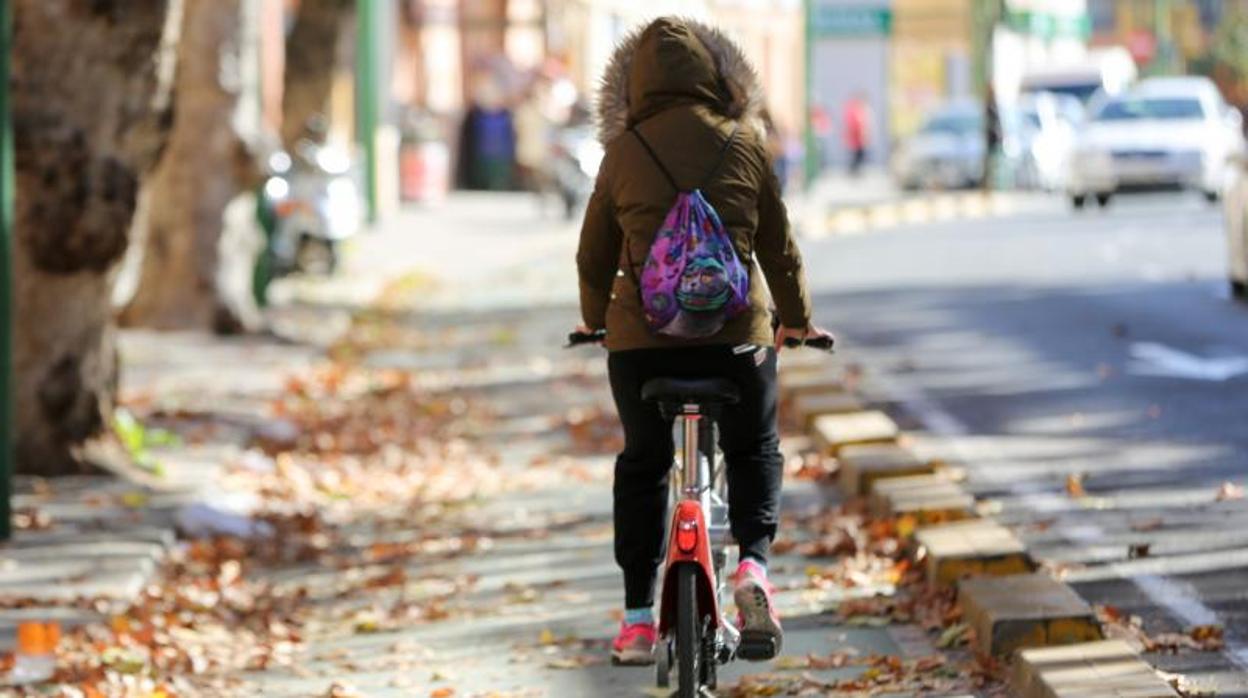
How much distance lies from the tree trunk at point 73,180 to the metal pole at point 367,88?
78.6ft

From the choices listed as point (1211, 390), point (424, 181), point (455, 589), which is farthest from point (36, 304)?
point (424, 181)

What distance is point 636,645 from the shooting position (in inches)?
292

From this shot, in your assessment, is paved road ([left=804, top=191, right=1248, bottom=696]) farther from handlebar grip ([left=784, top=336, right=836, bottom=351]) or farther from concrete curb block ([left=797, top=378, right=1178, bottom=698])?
handlebar grip ([left=784, top=336, right=836, bottom=351])

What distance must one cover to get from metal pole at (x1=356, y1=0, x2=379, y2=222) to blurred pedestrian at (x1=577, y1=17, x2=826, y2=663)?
29.8m

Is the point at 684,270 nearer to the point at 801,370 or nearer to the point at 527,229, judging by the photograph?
the point at 801,370

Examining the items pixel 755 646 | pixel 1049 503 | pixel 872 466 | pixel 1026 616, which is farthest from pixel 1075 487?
pixel 755 646

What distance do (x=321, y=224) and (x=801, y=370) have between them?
12724 millimetres

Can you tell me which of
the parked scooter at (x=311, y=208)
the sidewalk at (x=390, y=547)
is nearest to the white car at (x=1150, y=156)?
the parked scooter at (x=311, y=208)

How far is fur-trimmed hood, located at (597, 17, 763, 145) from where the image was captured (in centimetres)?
722

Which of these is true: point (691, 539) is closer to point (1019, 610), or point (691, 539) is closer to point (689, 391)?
point (689, 391)

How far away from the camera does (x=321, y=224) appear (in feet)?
93.1

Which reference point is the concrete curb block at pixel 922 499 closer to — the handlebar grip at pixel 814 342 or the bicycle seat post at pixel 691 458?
the handlebar grip at pixel 814 342

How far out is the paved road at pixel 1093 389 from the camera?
983 centimetres

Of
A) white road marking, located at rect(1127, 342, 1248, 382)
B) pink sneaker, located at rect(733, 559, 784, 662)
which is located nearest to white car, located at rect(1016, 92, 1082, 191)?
white road marking, located at rect(1127, 342, 1248, 382)
